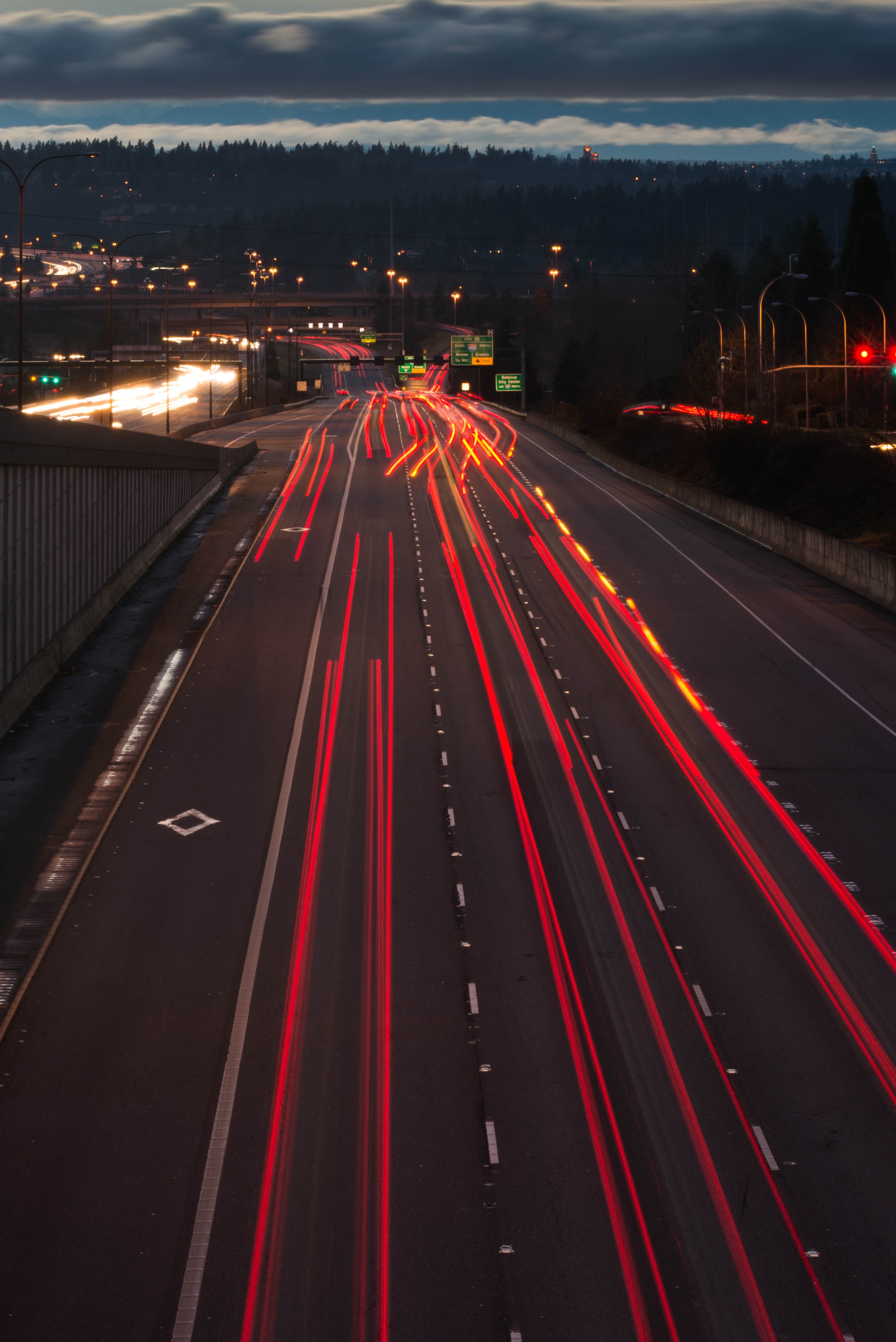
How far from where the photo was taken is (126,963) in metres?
A: 16.2

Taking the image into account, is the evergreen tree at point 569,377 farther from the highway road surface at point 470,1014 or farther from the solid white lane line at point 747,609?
the highway road surface at point 470,1014

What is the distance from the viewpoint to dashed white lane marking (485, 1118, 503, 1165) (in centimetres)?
1226

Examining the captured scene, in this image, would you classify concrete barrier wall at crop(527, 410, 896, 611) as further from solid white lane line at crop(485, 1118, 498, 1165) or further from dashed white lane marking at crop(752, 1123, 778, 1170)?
solid white lane line at crop(485, 1118, 498, 1165)

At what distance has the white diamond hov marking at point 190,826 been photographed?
20.6 meters

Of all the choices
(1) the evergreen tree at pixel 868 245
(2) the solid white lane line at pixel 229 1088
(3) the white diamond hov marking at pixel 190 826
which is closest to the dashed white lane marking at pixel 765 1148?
(2) the solid white lane line at pixel 229 1088

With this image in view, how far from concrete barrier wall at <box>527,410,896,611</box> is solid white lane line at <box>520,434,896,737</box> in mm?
1098

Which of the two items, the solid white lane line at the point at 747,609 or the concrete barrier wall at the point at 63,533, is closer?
the concrete barrier wall at the point at 63,533

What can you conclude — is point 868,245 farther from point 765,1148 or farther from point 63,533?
point 765,1148

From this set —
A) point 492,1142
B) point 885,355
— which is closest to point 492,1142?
point 492,1142

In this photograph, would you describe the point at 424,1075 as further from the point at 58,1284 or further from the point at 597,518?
the point at 597,518

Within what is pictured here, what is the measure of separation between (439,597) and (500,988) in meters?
23.4

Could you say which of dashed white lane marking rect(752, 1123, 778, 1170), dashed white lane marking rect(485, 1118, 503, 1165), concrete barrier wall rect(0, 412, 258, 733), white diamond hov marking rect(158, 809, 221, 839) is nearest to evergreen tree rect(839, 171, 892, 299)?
concrete barrier wall rect(0, 412, 258, 733)

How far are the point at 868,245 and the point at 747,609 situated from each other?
276ft

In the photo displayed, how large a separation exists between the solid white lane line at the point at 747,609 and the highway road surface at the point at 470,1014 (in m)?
0.25
